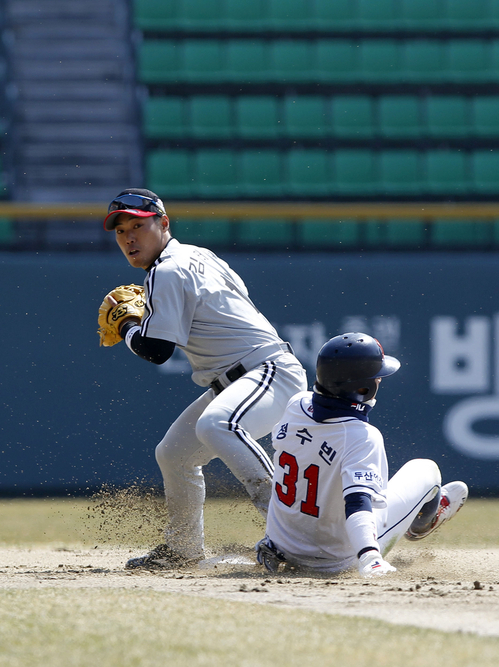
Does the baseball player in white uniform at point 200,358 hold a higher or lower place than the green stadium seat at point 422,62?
lower

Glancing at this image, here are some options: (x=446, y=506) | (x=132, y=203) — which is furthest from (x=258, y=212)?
(x=446, y=506)

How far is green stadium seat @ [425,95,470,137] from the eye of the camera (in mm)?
8766

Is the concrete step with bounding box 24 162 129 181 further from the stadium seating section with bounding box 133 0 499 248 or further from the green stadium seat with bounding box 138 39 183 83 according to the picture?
the green stadium seat with bounding box 138 39 183 83

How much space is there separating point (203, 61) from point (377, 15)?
1.84 m

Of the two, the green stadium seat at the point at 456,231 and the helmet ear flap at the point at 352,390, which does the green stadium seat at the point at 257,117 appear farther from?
the helmet ear flap at the point at 352,390

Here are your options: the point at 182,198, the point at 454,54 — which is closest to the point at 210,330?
the point at 182,198

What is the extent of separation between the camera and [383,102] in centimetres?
888

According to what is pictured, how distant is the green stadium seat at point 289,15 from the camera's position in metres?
9.01

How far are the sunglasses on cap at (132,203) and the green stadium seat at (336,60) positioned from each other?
5.71m

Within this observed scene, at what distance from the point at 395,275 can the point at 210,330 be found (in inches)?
138

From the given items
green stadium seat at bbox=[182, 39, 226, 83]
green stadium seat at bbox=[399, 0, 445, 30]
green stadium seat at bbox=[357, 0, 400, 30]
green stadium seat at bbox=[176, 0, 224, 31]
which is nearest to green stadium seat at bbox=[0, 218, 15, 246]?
green stadium seat at bbox=[182, 39, 226, 83]

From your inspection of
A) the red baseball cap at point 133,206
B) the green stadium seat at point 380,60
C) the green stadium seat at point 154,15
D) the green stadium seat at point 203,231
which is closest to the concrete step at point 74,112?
the green stadium seat at point 154,15

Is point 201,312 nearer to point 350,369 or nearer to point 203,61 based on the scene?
point 350,369

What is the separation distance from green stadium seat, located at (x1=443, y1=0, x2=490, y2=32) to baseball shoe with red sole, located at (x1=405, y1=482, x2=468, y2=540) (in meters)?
6.47
